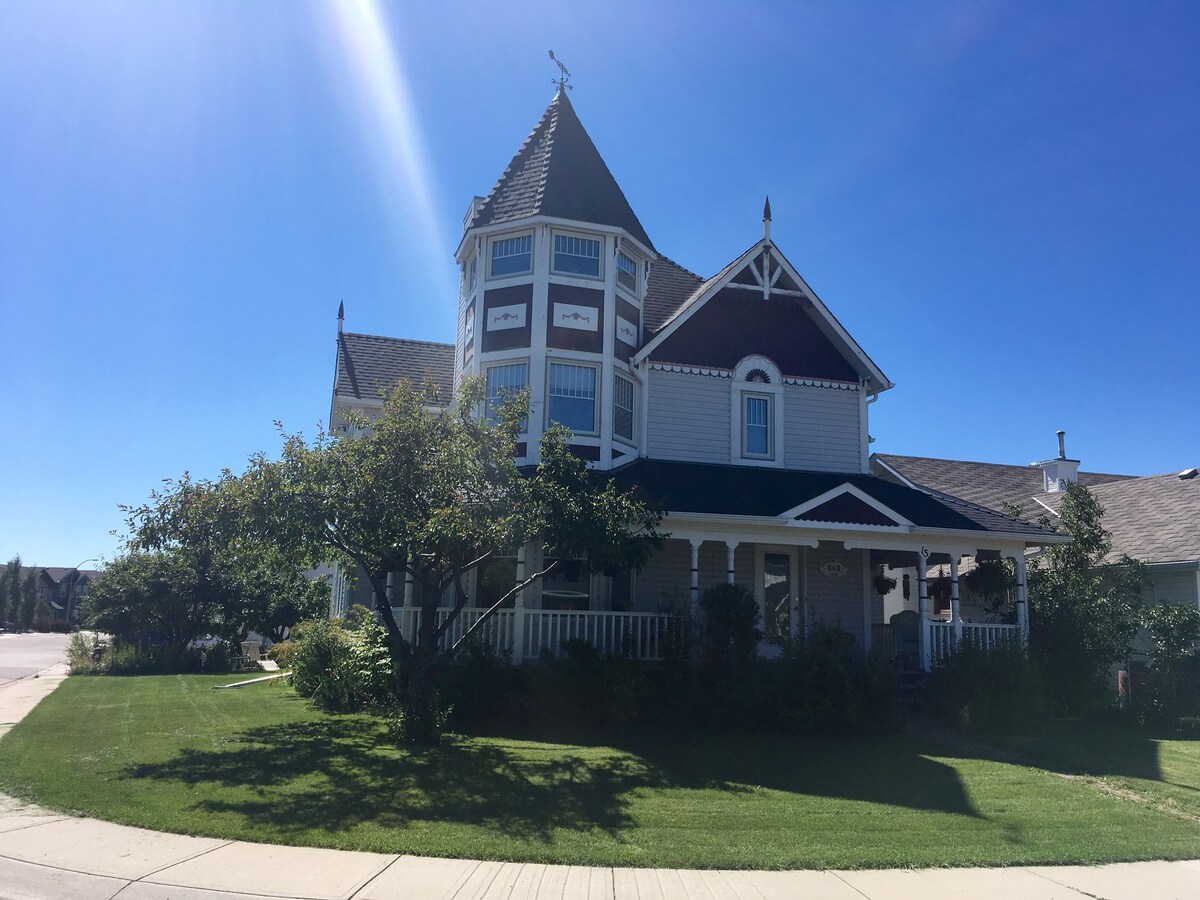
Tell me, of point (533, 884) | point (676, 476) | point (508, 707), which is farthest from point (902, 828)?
point (676, 476)

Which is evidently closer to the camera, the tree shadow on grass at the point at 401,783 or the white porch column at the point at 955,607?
the tree shadow on grass at the point at 401,783

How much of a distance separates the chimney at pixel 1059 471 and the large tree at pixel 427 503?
20606mm

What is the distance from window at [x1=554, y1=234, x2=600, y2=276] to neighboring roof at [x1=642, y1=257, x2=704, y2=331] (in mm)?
2181

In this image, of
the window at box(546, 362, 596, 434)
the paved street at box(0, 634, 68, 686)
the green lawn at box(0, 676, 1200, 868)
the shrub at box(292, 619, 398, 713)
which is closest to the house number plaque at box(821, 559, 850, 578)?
the green lawn at box(0, 676, 1200, 868)

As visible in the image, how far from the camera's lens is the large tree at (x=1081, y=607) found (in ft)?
53.6

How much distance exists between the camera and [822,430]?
20453mm

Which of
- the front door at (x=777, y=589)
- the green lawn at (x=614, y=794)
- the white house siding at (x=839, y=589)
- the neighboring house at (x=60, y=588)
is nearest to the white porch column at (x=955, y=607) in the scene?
the white house siding at (x=839, y=589)

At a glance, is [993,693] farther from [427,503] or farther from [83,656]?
[83,656]

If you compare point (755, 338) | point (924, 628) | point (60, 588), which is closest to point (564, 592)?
point (924, 628)

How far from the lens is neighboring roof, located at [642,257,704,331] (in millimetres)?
21067

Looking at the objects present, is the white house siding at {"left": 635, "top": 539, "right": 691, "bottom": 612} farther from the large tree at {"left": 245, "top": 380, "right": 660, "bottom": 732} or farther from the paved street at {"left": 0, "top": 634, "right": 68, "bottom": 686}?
the paved street at {"left": 0, "top": 634, "right": 68, "bottom": 686}

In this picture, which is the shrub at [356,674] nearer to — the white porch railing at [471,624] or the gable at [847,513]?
the white porch railing at [471,624]

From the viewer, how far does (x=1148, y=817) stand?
380 inches

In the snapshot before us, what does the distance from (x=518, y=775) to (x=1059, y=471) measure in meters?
23.9
